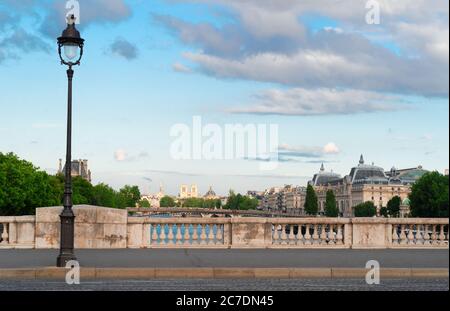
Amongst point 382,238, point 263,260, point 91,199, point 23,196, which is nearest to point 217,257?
point 263,260

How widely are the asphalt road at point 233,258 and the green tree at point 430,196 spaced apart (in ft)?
333

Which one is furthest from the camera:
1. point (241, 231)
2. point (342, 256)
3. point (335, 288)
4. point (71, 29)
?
point (241, 231)

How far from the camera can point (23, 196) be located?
298 ft

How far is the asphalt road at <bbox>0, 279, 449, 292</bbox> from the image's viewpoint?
50.2ft

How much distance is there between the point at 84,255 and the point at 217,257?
344 cm

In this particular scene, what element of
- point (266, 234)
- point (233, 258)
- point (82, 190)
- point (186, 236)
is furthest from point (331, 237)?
point (82, 190)

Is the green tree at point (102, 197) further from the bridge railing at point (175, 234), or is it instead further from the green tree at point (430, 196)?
the bridge railing at point (175, 234)

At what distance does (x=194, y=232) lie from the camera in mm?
25797

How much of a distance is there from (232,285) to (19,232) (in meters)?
10.8

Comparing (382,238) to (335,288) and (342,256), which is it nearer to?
(342,256)

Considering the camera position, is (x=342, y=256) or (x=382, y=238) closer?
(x=342, y=256)

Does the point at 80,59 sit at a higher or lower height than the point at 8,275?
higher

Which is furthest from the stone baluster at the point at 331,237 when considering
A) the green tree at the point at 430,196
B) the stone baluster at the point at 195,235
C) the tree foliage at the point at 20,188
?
the green tree at the point at 430,196

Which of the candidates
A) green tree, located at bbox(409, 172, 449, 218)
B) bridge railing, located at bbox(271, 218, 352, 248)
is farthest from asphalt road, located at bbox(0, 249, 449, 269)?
green tree, located at bbox(409, 172, 449, 218)
